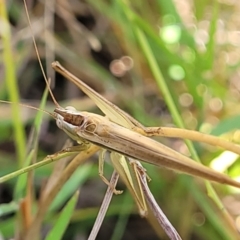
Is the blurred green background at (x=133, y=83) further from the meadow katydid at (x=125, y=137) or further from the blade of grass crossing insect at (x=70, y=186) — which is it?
the meadow katydid at (x=125, y=137)

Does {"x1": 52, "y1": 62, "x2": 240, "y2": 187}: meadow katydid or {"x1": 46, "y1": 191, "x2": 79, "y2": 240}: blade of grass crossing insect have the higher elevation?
{"x1": 52, "y1": 62, "x2": 240, "y2": 187}: meadow katydid

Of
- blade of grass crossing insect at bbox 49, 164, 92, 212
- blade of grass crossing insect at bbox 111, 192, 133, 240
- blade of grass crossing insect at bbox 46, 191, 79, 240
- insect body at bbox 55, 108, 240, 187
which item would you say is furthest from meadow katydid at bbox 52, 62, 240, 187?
blade of grass crossing insect at bbox 111, 192, 133, 240

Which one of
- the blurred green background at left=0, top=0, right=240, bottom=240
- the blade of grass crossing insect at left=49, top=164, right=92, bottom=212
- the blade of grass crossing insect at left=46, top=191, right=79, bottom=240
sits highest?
the blurred green background at left=0, top=0, right=240, bottom=240

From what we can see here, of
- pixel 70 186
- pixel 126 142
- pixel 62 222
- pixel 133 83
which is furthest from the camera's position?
pixel 133 83

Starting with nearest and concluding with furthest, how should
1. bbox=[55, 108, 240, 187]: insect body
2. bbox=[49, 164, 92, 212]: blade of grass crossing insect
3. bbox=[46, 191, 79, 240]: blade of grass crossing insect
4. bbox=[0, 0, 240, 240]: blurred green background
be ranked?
bbox=[55, 108, 240, 187]: insect body < bbox=[46, 191, 79, 240]: blade of grass crossing insect < bbox=[49, 164, 92, 212]: blade of grass crossing insect < bbox=[0, 0, 240, 240]: blurred green background

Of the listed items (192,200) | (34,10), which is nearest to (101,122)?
(192,200)

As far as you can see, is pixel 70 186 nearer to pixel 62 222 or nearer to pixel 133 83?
pixel 62 222

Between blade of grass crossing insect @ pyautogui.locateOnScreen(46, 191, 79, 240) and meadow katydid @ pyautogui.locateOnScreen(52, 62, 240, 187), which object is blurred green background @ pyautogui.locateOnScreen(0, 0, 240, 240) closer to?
A: blade of grass crossing insect @ pyautogui.locateOnScreen(46, 191, 79, 240)

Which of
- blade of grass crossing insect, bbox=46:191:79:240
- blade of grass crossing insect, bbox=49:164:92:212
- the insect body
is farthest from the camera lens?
blade of grass crossing insect, bbox=49:164:92:212

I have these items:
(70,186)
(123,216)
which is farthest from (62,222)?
(123,216)

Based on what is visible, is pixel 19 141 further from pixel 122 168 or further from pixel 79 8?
pixel 79 8
